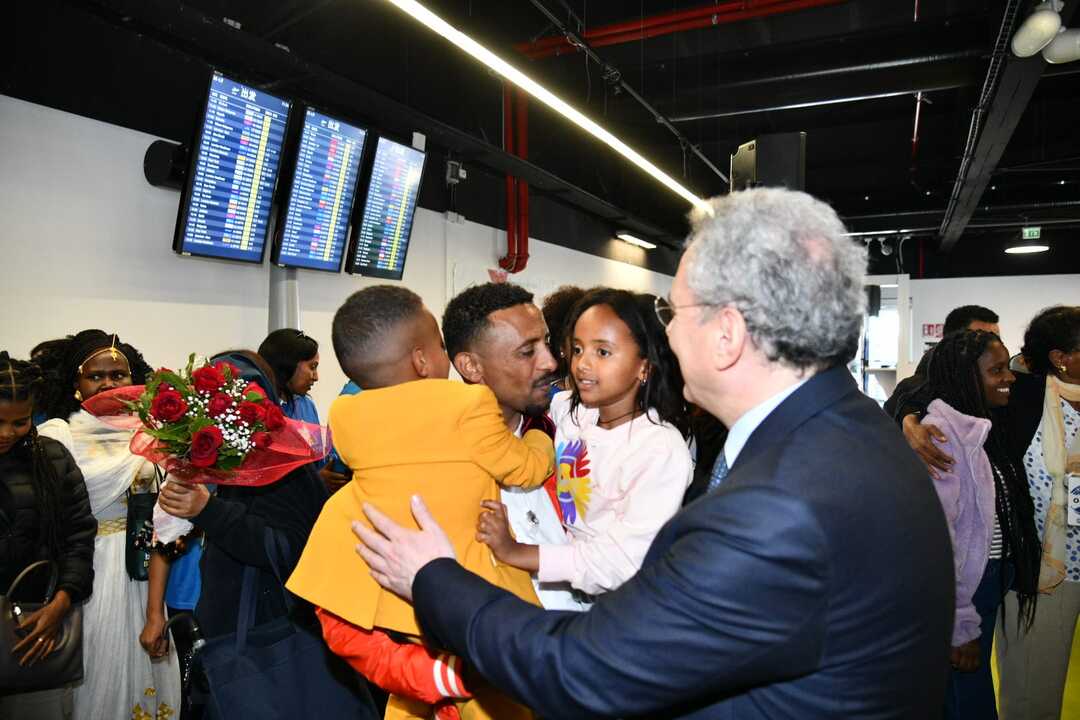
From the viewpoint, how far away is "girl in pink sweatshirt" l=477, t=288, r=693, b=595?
5.65ft

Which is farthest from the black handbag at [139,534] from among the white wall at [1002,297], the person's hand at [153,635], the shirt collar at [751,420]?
the white wall at [1002,297]

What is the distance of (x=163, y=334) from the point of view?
165 inches

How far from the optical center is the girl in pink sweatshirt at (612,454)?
1.72m

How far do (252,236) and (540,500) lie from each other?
313 centimetres

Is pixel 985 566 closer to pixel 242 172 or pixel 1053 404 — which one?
pixel 1053 404

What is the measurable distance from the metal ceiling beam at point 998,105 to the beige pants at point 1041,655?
366 centimetres

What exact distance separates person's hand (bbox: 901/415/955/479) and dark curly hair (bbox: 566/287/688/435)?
4.48 ft

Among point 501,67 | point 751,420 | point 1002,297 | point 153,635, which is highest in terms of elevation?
point 501,67

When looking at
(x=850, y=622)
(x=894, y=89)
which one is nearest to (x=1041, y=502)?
(x=850, y=622)

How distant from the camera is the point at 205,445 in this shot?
2061mm

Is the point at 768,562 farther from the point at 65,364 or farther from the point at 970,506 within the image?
the point at 65,364

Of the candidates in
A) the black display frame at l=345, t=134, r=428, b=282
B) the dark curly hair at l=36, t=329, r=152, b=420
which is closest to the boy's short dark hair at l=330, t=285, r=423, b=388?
the dark curly hair at l=36, t=329, r=152, b=420

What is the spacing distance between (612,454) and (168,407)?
50.3 inches

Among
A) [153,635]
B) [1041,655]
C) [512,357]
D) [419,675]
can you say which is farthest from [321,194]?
[1041,655]
